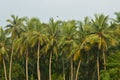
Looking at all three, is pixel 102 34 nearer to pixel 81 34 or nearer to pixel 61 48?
pixel 81 34

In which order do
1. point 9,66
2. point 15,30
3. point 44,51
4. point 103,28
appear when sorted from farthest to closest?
point 9,66
point 15,30
point 44,51
point 103,28

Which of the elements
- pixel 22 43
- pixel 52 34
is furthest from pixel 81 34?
pixel 22 43

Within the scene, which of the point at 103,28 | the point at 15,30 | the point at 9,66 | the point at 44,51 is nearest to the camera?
the point at 103,28

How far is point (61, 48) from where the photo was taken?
57.7 meters

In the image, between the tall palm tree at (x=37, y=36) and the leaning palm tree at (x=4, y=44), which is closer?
the tall palm tree at (x=37, y=36)

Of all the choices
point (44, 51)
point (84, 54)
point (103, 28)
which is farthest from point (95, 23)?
point (44, 51)

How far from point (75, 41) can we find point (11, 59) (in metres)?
12.2

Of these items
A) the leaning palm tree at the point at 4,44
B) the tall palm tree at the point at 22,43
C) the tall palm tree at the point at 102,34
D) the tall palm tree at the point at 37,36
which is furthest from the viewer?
the leaning palm tree at the point at 4,44

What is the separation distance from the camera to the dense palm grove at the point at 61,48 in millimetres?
54438

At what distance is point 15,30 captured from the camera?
62.2 meters

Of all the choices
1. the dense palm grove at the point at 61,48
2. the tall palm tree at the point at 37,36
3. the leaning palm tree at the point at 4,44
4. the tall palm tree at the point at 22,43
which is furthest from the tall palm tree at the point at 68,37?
the leaning palm tree at the point at 4,44

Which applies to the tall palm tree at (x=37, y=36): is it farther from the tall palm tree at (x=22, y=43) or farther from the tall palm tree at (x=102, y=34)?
the tall palm tree at (x=102, y=34)

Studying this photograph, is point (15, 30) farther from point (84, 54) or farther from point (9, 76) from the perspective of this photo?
point (84, 54)

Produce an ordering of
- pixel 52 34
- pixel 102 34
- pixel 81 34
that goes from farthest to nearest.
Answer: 1. pixel 52 34
2. pixel 81 34
3. pixel 102 34
